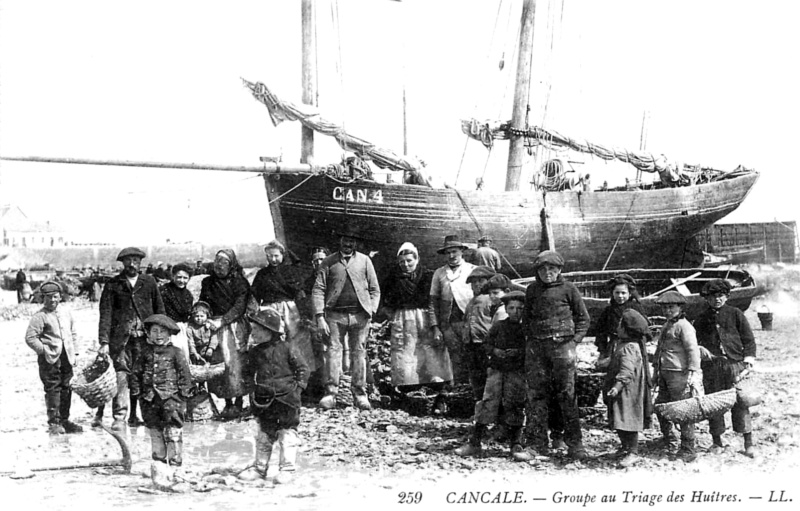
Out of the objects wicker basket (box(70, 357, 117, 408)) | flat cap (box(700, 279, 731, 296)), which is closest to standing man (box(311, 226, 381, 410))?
wicker basket (box(70, 357, 117, 408))

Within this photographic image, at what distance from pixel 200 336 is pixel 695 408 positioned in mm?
4534

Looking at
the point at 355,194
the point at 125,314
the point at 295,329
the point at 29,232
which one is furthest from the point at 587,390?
the point at 29,232

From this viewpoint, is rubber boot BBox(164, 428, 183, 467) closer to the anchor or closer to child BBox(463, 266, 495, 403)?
the anchor

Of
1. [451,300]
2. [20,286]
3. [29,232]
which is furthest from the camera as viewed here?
[29,232]

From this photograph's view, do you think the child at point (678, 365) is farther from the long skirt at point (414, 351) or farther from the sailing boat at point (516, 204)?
the sailing boat at point (516, 204)

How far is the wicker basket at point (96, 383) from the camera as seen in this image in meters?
5.74

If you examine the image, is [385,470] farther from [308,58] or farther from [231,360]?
[308,58]

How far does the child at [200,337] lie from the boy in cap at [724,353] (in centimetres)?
457

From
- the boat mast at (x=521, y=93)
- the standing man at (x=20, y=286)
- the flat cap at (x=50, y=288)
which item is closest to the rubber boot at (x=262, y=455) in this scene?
the flat cap at (x=50, y=288)

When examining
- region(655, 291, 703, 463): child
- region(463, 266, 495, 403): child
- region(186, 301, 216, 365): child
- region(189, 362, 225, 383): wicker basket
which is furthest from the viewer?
region(186, 301, 216, 365): child

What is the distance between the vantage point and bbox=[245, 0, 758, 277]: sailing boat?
45.8ft

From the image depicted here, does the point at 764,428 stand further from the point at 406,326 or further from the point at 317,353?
the point at 317,353

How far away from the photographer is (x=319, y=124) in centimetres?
→ 1281

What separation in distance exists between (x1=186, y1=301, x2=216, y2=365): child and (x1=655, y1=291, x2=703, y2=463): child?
415 cm
